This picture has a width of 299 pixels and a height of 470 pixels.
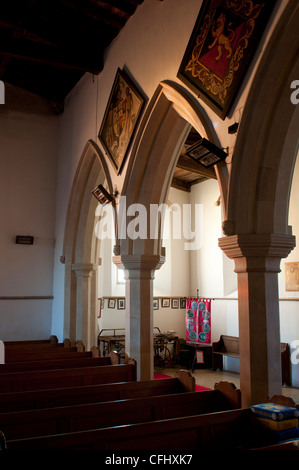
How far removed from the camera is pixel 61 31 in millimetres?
6617

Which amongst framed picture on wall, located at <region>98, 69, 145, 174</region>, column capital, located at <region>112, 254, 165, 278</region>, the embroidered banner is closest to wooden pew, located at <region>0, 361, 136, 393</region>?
column capital, located at <region>112, 254, 165, 278</region>

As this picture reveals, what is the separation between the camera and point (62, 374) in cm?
443

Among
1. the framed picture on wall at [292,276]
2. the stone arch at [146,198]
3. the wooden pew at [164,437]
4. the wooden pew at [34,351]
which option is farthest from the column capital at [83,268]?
the wooden pew at [164,437]

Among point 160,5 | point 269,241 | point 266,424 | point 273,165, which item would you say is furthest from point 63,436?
point 160,5

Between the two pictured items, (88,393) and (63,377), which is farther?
(63,377)

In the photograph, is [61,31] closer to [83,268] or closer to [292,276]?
[83,268]

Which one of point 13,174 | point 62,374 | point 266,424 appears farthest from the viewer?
point 13,174

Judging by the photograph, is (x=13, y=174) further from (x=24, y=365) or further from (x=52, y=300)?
(x=24, y=365)

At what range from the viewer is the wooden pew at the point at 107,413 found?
2708mm

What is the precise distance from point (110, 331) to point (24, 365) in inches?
231

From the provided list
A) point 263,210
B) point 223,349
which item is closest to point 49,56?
point 263,210

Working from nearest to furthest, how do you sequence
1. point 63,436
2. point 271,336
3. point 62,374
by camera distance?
point 63,436 → point 271,336 → point 62,374

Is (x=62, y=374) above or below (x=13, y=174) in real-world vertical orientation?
below

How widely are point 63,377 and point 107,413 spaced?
1.55m
